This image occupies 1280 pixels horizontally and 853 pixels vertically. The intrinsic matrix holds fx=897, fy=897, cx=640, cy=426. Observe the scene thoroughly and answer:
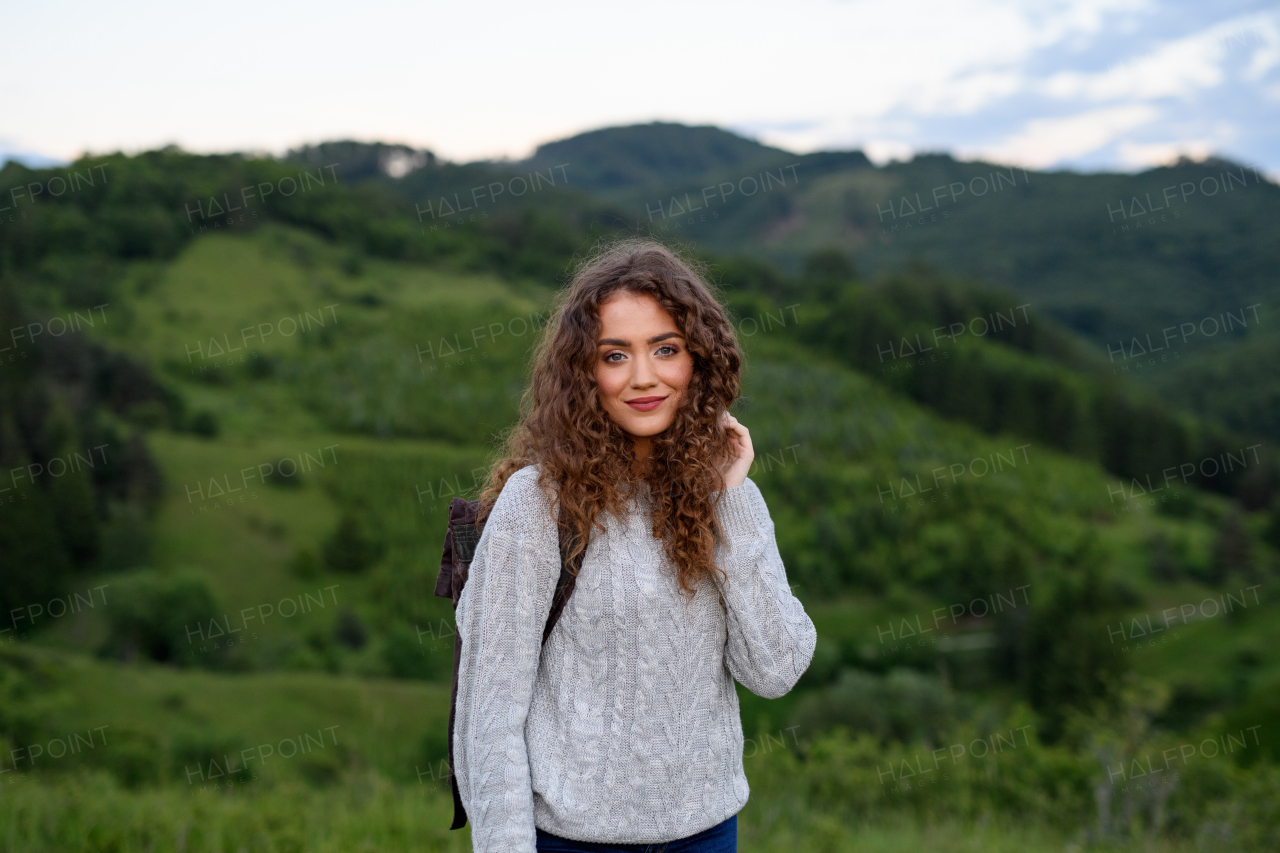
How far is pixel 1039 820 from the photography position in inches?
189

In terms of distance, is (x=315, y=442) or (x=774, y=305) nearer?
(x=315, y=442)

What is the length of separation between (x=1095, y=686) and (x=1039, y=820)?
31.7m

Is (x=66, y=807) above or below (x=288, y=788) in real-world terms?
above

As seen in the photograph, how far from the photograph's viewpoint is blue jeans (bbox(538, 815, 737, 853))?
1697 mm

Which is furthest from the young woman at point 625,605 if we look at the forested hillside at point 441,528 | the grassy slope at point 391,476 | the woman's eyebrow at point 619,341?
the grassy slope at point 391,476

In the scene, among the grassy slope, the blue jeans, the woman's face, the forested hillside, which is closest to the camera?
the blue jeans

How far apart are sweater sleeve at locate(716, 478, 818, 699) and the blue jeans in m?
0.31

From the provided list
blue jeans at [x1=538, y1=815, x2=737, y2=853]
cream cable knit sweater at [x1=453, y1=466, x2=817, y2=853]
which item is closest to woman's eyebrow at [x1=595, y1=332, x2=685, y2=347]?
cream cable knit sweater at [x1=453, y1=466, x2=817, y2=853]

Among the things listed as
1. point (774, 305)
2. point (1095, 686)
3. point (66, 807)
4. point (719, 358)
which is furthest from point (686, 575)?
point (774, 305)

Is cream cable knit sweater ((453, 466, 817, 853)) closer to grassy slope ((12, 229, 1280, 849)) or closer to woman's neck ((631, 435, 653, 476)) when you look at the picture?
woman's neck ((631, 435, 653, 476))

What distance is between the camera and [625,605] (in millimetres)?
1679

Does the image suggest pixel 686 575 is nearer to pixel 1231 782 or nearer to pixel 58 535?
pixel 1231 782

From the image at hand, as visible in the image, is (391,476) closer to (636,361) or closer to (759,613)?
(636,361)

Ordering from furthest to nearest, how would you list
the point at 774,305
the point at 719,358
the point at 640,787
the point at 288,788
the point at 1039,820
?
1. the point at 774,305
2. the point at 1039,820
3. the point at 288,788
4. the point at 719,358
5. the point at 640,787
